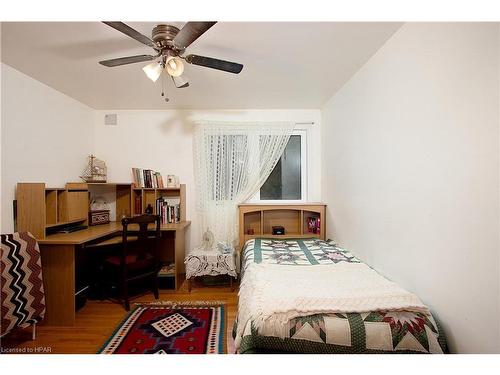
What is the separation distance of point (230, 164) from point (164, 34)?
190 cm

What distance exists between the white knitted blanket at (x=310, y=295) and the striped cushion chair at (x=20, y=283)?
1.70m

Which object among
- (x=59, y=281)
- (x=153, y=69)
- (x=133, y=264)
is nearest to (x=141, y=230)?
(x=133, y=264)

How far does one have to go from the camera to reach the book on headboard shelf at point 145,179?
126 inches

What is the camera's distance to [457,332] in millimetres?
1192

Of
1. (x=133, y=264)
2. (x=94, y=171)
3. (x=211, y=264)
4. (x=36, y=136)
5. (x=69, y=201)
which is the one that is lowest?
(x=211, y=264)

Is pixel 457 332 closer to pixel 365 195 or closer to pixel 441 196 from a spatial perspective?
pixel 441 196

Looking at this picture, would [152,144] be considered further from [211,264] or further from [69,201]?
[211,264]

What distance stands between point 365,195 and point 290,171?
1486 millimetres

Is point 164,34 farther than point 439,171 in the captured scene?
Yes

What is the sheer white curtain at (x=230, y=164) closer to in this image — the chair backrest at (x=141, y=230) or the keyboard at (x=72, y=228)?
the chair backrest at (x=141, y=230)

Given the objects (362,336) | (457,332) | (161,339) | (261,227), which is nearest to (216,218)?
(261,227)

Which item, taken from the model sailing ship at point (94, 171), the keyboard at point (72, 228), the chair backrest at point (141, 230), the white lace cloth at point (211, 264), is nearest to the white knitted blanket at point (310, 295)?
the white lace cloth at point (211, 264)

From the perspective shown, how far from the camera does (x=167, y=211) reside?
3.27 meters

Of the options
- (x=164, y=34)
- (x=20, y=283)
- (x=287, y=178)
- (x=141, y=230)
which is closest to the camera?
(x=164, y=34)
